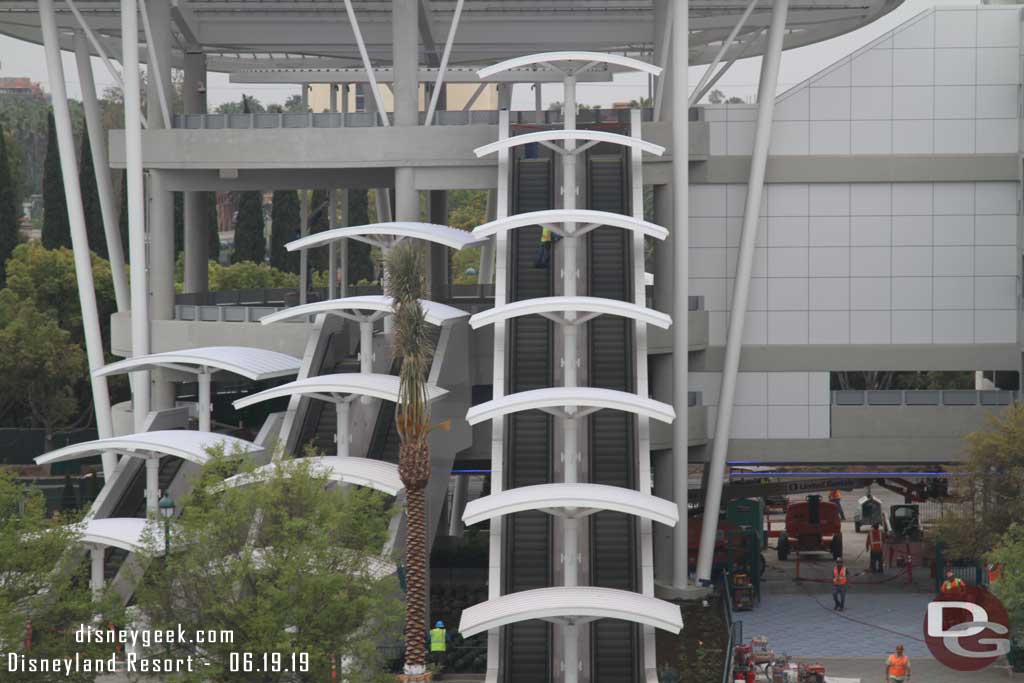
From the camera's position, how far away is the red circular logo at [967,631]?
4312cm

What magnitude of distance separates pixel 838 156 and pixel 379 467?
20312 millimetres

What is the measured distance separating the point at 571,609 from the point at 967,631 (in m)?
12.4

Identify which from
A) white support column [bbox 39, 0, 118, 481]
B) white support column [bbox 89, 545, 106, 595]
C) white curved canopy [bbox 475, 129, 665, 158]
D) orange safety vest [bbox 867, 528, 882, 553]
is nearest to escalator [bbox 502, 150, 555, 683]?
white curved canopy [bbox 475, 129, 665, 158]

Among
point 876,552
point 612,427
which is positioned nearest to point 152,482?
point 612,427

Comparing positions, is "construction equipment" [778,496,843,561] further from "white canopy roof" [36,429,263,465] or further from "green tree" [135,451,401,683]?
"green tree" [135,451,401,683]

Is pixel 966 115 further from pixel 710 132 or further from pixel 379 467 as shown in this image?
pixel 379 467

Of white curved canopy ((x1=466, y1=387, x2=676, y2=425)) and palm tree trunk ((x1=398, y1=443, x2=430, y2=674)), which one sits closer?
palm tree trunk ((x1=398, y1=443, x2=430, y2=674))

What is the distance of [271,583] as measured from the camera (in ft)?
105

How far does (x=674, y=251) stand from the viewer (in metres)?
53.0

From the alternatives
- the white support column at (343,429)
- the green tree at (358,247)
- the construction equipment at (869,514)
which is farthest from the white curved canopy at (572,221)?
the green tree at (358,247)

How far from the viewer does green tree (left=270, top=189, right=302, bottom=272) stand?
4013 inches

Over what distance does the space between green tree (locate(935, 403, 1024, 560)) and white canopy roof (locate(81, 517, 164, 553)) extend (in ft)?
74.7

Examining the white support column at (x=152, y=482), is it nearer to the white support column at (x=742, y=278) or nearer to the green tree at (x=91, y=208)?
the white support column at (x=742, y=278)

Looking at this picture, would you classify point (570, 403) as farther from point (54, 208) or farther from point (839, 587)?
point (54, 208)
